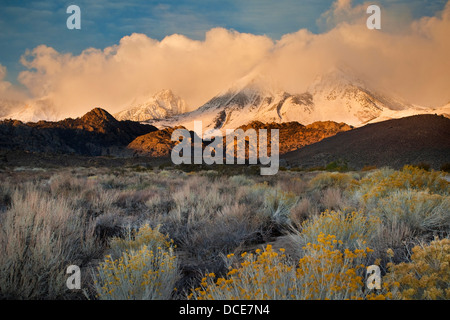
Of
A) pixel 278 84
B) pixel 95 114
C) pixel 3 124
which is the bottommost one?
pixel 3 124

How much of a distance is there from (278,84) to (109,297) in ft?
636

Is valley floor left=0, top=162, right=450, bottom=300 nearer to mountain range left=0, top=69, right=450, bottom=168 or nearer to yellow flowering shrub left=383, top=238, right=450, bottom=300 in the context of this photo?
yellow flowering shrub left=383, top=238, right=450, bottom=300

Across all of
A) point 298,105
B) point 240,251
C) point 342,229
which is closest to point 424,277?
point 342,229

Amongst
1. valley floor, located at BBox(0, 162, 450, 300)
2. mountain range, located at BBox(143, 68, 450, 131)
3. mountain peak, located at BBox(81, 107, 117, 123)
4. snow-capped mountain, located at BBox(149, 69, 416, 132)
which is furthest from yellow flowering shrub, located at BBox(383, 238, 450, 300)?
snow-capped mountain, located at BBox(149, 69, 416, 132)

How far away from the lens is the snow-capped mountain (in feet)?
456

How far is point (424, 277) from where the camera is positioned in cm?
203

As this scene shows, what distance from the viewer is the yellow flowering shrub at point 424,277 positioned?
1939 mm

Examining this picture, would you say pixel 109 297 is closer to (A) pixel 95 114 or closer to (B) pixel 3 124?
(B) pixel 3 124

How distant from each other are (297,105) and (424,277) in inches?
6028

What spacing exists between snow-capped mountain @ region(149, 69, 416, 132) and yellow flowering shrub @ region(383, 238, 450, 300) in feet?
430

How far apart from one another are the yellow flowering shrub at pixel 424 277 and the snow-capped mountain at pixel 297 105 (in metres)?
131

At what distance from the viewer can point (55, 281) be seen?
2.69 metres

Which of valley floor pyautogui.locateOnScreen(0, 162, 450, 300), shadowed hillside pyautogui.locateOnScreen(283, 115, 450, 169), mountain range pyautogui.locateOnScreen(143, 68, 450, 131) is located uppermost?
mountain range pyautogui.locateOnScreen(143, 68, 450, 131)
